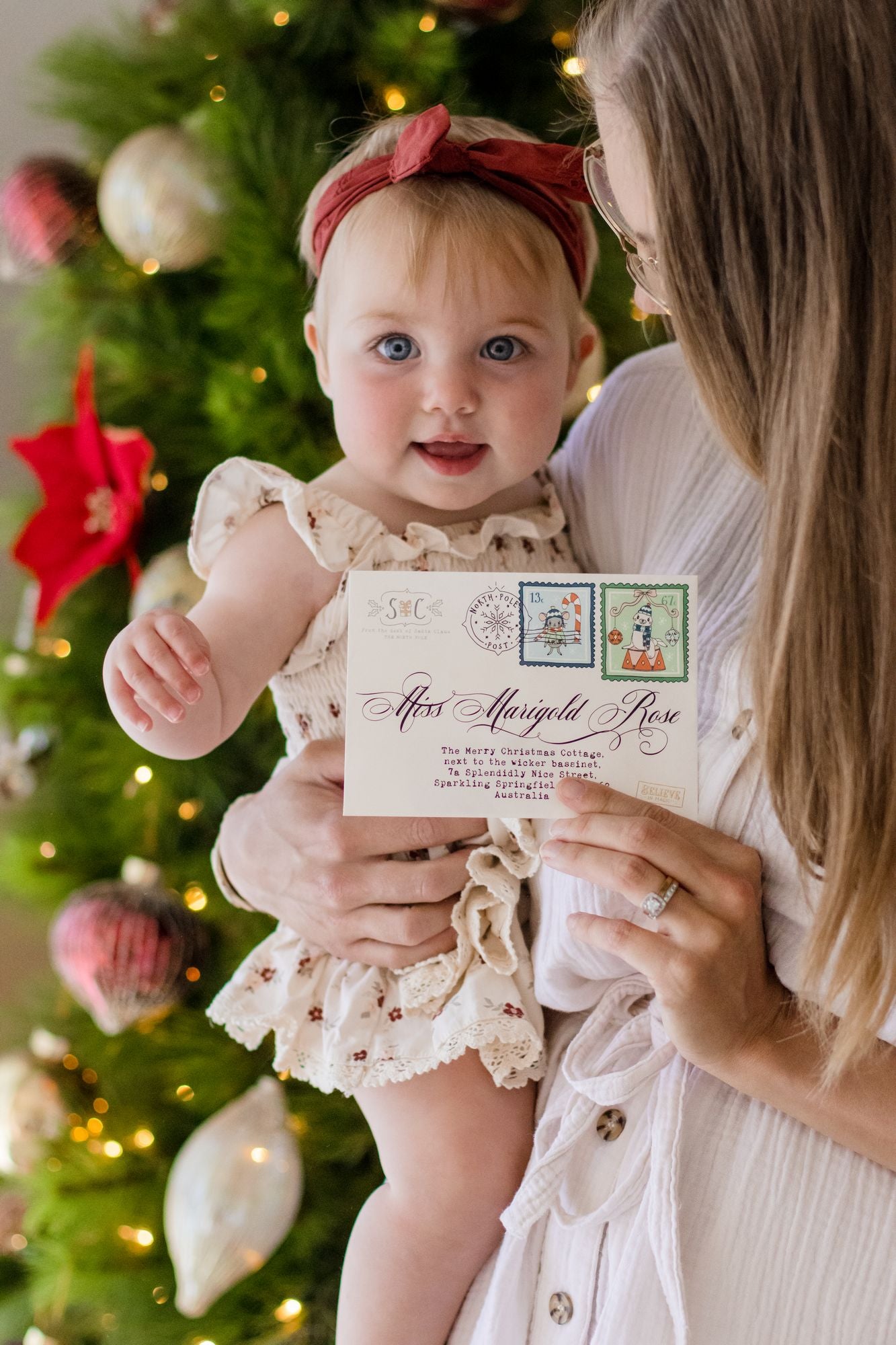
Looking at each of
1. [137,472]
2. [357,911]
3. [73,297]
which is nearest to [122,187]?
[73,297]

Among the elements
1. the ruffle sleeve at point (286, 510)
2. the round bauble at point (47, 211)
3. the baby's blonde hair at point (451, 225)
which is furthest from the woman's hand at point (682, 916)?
the round bauble at point (47, 211)

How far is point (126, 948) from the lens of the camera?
4.28 ft

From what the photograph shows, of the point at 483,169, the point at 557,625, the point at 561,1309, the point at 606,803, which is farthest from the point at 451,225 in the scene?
the point at 561,1309

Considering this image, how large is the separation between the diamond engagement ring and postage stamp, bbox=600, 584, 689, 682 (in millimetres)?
138

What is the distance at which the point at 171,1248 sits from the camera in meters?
1.26

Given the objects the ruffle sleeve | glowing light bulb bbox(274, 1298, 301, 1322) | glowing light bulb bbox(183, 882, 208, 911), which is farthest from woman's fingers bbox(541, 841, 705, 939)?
glowing light bulb bbox(274, 1298, 301, 1322)

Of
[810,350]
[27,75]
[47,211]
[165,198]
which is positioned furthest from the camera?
[27,75]

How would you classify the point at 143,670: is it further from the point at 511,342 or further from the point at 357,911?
the point at 511,342

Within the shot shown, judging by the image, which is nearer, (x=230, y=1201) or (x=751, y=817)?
(x=751, y=817)

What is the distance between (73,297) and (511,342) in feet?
2.27

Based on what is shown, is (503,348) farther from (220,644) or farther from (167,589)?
(167,589)

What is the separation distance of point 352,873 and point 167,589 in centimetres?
46

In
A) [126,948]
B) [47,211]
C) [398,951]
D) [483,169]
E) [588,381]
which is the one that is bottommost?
[126,948]

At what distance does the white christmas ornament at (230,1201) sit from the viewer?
1214 millimetres
